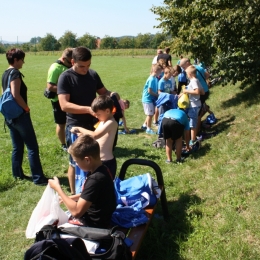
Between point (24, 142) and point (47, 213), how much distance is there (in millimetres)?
2275

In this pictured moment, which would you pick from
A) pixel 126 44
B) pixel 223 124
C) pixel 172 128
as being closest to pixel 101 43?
pixel 126 44

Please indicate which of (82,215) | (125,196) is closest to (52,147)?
(125,196)

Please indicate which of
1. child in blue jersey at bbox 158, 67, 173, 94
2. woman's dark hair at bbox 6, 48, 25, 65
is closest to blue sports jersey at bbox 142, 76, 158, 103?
child in blue jersey at bbox 158, 67, 173, 94

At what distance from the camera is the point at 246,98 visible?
340 inches

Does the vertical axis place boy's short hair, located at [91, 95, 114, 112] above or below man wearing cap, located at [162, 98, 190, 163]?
above

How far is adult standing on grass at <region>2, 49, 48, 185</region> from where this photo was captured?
4.71 meters

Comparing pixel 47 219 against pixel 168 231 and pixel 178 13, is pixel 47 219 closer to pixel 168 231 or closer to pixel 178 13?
pixel 168 231

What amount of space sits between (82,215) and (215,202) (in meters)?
1.75

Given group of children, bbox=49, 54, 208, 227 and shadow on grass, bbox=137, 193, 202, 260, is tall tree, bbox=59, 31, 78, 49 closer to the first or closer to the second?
group of children, bbox=49, 54, 208, 227

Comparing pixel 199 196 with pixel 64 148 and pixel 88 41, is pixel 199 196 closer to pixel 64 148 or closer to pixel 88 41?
pixel 64 148

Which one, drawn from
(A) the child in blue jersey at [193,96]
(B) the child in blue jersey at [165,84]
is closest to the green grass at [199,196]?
(A) the child in blue jersey at [193,96]

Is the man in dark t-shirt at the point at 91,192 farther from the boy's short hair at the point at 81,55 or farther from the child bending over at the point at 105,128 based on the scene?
the boy's short hair at the point at 81,55

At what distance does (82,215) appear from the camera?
2.98m

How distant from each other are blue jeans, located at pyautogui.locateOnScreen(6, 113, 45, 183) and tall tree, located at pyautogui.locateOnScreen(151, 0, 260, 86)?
4.69 metres
